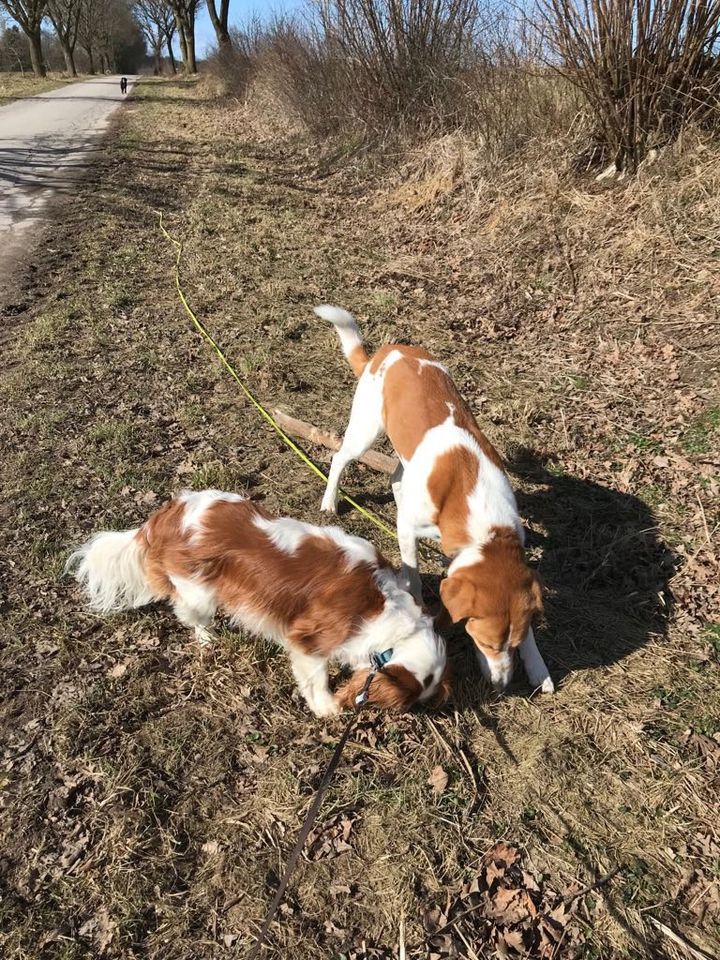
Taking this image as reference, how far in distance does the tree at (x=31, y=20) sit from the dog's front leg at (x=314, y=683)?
47.4 meters

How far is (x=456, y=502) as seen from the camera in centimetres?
304

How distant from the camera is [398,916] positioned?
237 cm

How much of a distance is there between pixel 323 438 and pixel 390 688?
2431 millimetres

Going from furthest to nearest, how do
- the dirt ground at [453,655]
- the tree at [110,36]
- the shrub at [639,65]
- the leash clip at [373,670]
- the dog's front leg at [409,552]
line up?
the tree at [110,36]
the shrub at [639,65]
the dog's front leg at [409,552]
the leash clip at [373,670]
the dirt ground at [453,655]

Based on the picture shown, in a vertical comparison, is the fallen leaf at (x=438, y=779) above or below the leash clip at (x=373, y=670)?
below

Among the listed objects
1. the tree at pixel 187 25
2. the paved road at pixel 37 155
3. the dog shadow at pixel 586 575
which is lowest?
the dog shadow at pixel 586 575

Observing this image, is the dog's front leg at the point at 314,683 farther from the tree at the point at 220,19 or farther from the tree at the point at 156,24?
the tree at the point at 156,24

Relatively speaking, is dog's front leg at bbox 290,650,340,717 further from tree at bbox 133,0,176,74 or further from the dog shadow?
tree at bbox 133,0,176,74

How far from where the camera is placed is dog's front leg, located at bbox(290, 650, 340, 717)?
2.97m

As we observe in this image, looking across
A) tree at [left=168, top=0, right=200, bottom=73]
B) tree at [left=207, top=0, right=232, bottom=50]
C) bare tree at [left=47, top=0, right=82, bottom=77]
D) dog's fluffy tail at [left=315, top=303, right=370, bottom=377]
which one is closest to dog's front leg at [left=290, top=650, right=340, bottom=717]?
dog's fluffy tail at [left=315, top=303, right=370, bottom=377]

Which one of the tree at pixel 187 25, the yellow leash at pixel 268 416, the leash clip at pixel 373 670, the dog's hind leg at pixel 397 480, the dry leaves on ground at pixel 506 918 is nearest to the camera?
the dry leaves on ground at pixel 506 918

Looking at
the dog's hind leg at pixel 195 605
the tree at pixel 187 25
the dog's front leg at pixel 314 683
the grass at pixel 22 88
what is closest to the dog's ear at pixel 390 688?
the dog's front leg at pixel 314 683

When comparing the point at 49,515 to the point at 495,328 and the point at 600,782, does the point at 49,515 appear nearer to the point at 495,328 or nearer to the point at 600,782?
the point at 600,782

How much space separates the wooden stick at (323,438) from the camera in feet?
15.0
